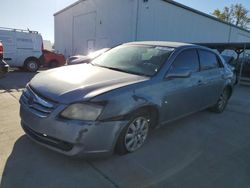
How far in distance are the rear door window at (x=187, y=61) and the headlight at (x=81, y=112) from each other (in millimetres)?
1621

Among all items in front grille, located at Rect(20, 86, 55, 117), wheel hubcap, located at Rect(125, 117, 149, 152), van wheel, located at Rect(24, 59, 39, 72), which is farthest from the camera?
van wheel, located at Rect(24, 59, 39, 72)

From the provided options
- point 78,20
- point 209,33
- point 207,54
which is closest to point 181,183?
point 207,54

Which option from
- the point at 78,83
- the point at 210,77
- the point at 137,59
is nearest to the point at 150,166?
the point at 78,83

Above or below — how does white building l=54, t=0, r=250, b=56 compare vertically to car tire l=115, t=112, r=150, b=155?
above

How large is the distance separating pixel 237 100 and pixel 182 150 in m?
5.15

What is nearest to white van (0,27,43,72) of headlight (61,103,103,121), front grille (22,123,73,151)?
front grille (22,123,73,151)

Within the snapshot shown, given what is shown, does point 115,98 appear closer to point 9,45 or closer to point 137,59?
point 137,59

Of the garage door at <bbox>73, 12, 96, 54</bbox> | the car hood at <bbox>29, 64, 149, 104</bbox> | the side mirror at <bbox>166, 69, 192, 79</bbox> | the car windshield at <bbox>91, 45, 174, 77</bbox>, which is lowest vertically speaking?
the car hood at <bbox>29, 64, 149, 104</bbox>

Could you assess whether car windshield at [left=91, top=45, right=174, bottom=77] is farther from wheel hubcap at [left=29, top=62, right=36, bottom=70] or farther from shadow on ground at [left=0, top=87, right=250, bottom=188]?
wheel hubcap at [left=29, top=62, right=36, bottom=70]

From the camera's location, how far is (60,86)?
2.94 m

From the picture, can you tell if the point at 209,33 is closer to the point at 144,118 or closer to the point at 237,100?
the point at 237,100

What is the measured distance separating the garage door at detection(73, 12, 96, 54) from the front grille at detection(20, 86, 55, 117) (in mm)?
15539

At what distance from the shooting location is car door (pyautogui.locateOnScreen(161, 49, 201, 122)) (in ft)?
11.9

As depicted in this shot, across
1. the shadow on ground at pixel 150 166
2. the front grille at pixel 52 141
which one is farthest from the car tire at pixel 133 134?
the front grille at pixel 52 141
